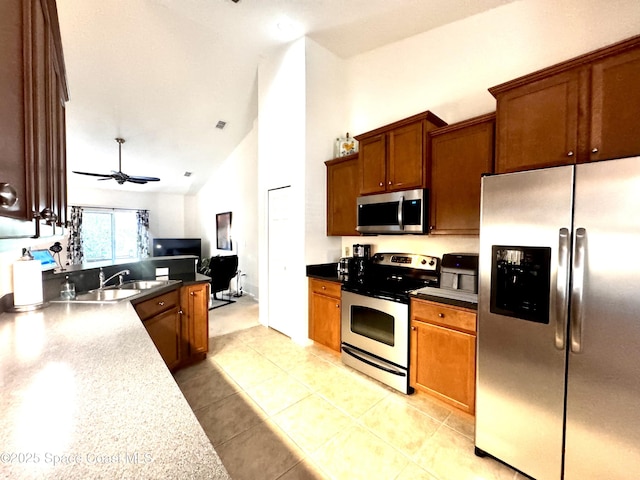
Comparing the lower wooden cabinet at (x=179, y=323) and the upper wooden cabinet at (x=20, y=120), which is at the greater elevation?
the upper wooden cabinet at (x=20, y=120)

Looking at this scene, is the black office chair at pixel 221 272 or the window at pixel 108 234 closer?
the black office chair at pixel 221 272

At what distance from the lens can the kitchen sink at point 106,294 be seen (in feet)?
6.89

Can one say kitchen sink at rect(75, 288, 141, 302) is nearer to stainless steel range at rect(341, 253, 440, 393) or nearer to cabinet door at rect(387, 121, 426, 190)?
stainless steel range at rect(341, 253, 440, 393)

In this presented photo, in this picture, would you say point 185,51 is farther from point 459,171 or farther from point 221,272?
point 459,171

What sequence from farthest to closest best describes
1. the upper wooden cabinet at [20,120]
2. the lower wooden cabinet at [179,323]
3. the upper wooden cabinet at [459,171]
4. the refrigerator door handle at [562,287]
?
1. the lower wooden cabinet at [179,323]
2. the upper wooden cabinet at [459,171]
3. the refrigerator door handle at [562,287]
4. the upper wooden cabinet at [20,120]

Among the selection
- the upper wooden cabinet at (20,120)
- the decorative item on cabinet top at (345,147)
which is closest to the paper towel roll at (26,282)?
the upper wooden cabinet at (20,120)

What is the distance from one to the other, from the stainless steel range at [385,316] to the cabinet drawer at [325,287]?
0.13 metres

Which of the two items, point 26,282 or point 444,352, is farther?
point 444,352

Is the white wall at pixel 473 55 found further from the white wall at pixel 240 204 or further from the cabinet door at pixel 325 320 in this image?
the white wall at pixel 240 204

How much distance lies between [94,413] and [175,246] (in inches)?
285

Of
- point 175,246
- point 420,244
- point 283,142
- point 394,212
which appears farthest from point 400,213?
point 175,246

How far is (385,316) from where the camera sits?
234 centimetres

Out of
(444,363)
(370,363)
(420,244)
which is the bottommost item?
(370,363)

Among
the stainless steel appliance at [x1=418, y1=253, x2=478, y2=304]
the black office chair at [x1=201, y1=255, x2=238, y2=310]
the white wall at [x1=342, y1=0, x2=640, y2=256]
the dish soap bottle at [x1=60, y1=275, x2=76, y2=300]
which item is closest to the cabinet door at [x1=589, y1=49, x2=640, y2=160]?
the white wall at [x1=342, y1=0, x2=640, y2=256]
